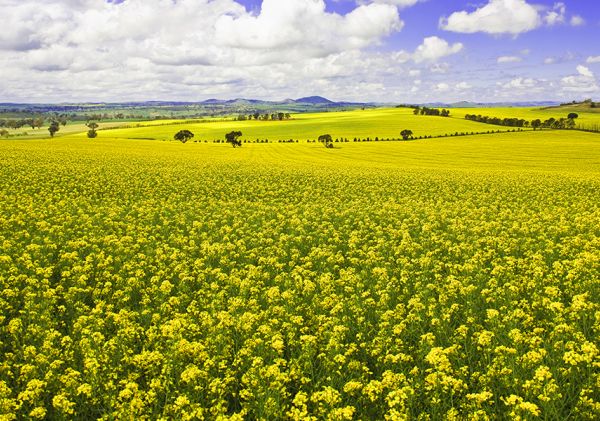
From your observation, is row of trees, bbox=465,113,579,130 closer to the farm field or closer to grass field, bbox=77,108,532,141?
grass field, bbox=77,108,532,141

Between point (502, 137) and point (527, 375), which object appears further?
point (502, 137)

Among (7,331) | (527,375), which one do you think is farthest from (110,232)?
(527,375)

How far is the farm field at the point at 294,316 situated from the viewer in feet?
20.8

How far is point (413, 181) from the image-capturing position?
130 feet

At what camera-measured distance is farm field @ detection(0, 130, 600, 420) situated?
6328 mm

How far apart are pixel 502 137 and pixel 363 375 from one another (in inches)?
4090

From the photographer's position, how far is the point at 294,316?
29.8 ft

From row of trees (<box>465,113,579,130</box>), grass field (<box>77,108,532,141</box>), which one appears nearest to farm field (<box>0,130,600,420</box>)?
grass field (<box>77,108,532,141</box>)

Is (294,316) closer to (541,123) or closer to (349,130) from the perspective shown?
(349,130)

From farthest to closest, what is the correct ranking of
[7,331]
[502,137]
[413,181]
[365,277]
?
[502,137]
[413,181]
[365,277]
[7,331]

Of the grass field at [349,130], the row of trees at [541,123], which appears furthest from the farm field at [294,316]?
the row of trees at [541,123]

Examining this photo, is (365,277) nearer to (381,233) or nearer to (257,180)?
(381,233)

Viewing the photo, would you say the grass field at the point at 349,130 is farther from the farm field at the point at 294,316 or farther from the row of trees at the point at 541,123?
the farm field at the point at 294,316

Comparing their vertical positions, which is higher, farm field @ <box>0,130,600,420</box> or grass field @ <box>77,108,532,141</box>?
grass field @ <box>77,108,532,141</box>
